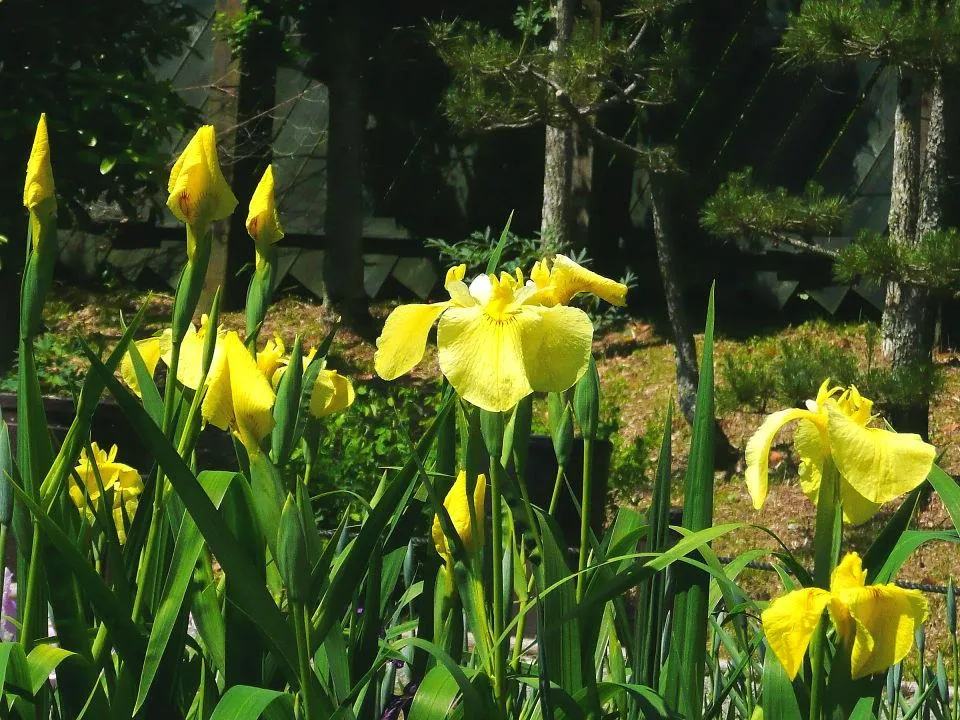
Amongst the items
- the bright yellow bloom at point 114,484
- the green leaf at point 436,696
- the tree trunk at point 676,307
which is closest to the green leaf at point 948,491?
the green leaf at point 436,696

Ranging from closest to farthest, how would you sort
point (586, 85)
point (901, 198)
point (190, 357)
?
point (190, 357) → point (901, 198) → point (586, 85)

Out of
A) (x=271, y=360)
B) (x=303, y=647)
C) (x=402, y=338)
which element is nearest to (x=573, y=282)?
(x=402, y=338)

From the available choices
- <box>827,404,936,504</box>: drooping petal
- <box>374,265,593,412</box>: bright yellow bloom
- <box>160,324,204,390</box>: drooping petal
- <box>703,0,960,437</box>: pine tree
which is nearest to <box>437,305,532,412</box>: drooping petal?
<box>374,265,593,412</box>: bright yellow bloom

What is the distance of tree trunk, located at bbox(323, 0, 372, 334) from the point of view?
6.94 m

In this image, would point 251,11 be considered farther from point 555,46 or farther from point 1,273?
point 1,273

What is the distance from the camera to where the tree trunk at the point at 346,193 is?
6941 millimetres

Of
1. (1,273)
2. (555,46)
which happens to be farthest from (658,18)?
(1,273)

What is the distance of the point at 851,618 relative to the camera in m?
0.72

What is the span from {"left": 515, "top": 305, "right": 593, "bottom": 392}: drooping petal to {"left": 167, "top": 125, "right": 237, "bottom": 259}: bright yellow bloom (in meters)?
0.29

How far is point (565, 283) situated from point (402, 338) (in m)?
0.19

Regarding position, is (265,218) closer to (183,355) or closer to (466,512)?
(183,355)

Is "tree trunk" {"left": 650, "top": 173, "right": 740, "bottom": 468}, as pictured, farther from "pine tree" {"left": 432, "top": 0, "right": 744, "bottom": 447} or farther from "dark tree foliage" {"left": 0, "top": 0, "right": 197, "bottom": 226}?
"dark tree foliage" {"left": 0, "top": 0, "right": 197, "bottom": 226}

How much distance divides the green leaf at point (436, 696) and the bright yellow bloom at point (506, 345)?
0.20 meters

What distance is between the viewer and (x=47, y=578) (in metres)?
0.88
